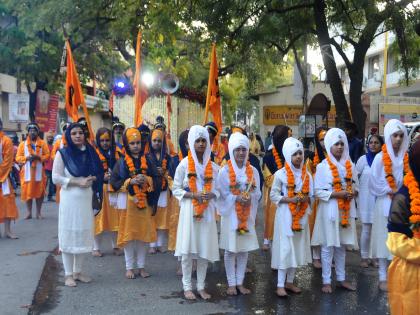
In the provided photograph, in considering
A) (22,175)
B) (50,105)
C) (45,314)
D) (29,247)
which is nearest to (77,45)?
(50,105)

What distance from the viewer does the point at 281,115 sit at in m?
15.9

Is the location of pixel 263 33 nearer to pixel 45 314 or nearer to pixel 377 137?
pixel 377 137

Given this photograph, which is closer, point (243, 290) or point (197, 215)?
point (197, 215)

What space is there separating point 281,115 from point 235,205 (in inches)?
417

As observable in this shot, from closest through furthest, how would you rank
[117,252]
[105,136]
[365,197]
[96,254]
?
[365,197] → [96,254] → [117,252] → [105,136]

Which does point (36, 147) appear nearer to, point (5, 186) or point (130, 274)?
point (5, 186)

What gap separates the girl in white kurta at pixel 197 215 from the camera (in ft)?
18.0

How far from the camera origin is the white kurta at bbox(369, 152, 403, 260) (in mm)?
5746

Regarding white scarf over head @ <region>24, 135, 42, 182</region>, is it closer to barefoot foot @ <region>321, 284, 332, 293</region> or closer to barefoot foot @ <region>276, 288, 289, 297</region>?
barefoot foot @ <region>276, 288, 289, 297</region>

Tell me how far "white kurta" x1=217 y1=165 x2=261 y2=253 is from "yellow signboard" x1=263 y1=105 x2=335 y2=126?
9963 millimetres

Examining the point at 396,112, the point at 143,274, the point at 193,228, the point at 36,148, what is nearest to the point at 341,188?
the point at 193,228

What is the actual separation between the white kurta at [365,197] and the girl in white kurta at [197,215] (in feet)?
7.33

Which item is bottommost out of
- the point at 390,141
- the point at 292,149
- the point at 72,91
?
the point at 292,149

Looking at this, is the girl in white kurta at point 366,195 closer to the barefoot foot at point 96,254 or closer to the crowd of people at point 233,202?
the crowd of people at point 233,202
